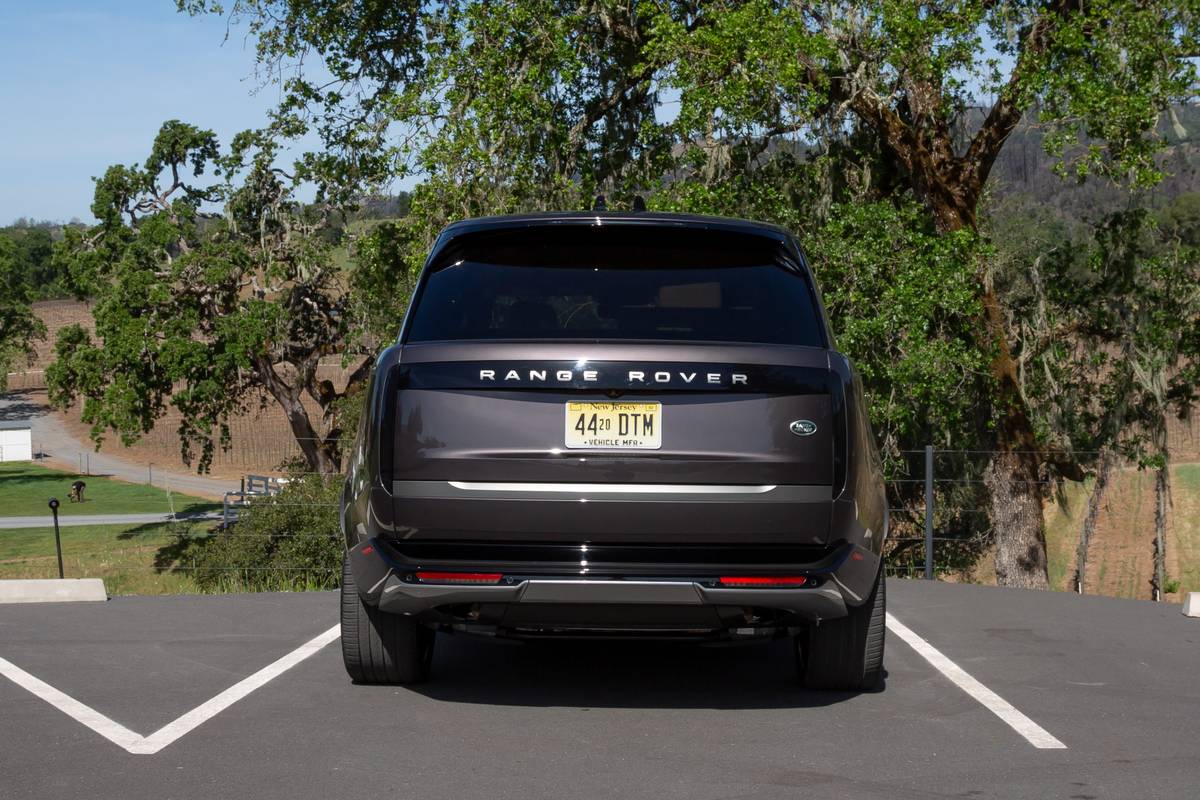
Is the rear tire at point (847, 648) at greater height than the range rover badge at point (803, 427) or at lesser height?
lesser

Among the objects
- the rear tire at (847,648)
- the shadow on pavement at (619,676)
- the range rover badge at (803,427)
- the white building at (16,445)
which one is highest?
the range rover badge at (803,427)

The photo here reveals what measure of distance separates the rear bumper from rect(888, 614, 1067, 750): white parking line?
875 mm

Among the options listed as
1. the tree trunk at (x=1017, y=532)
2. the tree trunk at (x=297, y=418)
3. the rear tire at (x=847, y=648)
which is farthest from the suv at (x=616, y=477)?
the tree trunk at (x=297, y=418)

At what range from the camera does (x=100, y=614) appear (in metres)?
8.35

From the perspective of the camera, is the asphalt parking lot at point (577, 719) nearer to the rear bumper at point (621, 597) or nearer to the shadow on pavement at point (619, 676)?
the shadow on pavement at point (619, 676)

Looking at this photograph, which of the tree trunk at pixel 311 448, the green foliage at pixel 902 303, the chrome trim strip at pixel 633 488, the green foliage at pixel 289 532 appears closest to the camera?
the chrome trim strip at pixel 633 488

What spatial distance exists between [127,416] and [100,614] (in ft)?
83.7

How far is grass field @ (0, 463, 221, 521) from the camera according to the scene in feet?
164

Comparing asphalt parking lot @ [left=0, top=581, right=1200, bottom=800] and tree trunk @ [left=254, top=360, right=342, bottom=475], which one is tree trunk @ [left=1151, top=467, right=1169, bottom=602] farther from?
tree trunk @ [left=254, top=360, right=342, bottom=475]

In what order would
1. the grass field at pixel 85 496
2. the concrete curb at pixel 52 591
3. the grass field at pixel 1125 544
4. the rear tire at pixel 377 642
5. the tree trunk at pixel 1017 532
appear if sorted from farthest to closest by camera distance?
the grass field at pixel 85 496 < the grass field at pixel 1125 544 < the tree trunk at pixel 1017 532 < the concrete curb at pixel 52 591 < the rear tire at pixel 377 642

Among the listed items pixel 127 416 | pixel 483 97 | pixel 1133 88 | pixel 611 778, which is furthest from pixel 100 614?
pixel 127 416

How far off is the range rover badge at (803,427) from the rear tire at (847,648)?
3.55 ft

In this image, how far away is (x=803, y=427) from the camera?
5031 millimetres

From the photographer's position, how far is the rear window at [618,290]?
17.4ft
